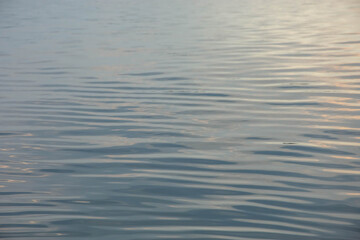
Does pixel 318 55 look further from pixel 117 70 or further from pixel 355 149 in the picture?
pixel 355 149

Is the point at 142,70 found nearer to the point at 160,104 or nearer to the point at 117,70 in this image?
the point at 117,70

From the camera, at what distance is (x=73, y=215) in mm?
5199

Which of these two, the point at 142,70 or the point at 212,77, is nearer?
the point at 212,77

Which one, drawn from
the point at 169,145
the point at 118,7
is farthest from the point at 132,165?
the point at 118,7

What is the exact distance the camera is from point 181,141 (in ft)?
24.3

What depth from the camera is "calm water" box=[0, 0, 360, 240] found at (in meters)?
5.07

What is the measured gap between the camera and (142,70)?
12852 mm

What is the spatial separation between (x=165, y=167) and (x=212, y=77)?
5575 millimetres

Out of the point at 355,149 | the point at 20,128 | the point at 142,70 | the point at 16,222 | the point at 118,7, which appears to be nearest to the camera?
the point at 16,222

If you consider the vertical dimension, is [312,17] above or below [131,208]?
above

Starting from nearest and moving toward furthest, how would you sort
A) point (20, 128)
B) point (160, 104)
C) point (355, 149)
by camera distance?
1. point (355, 149)
2. point (20, 128)
3. point (160, 104)

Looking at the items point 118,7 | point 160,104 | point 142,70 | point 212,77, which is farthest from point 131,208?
point 118,7

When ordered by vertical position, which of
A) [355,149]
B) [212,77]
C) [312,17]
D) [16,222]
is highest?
[312,17]

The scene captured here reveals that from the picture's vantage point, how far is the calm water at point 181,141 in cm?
507
